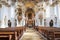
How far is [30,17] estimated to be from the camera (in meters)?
32.7

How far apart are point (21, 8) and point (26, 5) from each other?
125cm

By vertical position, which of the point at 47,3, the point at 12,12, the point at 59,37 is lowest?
the point at 59,37

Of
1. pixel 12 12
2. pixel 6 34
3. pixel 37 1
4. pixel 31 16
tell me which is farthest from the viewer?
pixel 31 16

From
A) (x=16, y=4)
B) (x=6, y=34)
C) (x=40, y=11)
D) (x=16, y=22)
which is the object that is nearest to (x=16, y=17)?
(x=16, y=22)

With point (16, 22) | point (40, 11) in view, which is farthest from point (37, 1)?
point (16, 22)

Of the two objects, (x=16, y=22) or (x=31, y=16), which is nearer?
(x=16, y=22)

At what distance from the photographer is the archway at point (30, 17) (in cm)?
3137

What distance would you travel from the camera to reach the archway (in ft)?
103

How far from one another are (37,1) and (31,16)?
469 cm

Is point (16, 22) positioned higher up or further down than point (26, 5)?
further down

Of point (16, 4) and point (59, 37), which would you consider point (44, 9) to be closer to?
point (16, 4)

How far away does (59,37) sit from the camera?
5855 millimetres

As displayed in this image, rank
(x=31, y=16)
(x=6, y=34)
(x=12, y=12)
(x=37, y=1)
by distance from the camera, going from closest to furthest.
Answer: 1. (x=6, y=34)
2. (x=12, y=12)
3. (x=37, y=1)
4. (x=31, y=16)

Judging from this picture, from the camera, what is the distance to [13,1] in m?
28.0
